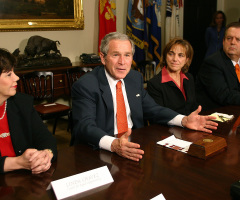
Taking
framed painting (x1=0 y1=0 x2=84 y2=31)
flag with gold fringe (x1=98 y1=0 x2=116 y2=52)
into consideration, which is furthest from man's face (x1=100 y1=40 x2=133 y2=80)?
flag with gold fringe (x1=98 y1=0 x2=116 y2=52)

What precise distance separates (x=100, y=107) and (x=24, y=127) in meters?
0.54

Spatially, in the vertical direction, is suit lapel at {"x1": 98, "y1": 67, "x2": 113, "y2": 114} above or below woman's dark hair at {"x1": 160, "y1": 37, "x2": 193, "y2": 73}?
below

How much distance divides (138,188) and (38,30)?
3994 millimetres

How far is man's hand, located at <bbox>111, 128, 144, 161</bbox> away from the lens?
144 cm

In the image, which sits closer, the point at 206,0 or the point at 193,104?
the point at 193,104

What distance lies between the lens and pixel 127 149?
57.4 inches

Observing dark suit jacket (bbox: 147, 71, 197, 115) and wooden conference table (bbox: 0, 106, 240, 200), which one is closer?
wooden conference table (bbox: 0, 106, 240, 200)

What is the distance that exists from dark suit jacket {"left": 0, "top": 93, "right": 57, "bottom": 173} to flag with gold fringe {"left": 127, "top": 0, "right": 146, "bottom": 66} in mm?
4156

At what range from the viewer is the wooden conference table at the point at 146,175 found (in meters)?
1.15

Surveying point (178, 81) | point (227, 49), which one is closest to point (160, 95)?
point (178, 81)

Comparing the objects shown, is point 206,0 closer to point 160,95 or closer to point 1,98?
point 160,95

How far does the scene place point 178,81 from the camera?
2.89m

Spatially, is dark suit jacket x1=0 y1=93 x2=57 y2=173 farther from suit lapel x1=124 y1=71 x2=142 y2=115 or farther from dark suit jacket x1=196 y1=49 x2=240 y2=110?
dark suit jacket x1=196 y1=49 x2=240 y2=110

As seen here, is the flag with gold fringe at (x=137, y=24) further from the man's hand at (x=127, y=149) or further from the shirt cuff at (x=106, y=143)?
the man's hand at (x=127, y=149)
